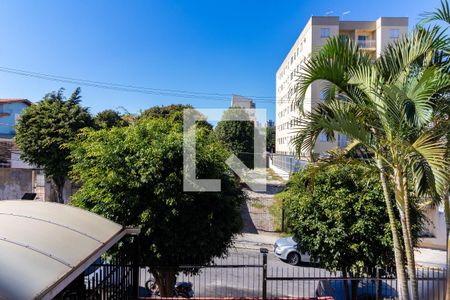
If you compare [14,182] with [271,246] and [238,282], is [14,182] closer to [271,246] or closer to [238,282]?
[238,282]

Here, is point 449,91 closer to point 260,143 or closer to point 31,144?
point 31,144

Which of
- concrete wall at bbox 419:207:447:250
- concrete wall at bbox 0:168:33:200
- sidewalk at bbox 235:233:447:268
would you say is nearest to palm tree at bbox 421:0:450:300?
sidewalk at bbox 235:233:447:268

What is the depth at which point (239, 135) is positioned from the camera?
25094mm

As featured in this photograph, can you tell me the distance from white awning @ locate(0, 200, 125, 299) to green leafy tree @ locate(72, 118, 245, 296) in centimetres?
106

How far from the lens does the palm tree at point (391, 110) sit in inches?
149

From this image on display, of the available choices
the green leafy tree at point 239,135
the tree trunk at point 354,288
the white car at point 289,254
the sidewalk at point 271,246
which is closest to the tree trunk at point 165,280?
the tree trunk at point 354,288

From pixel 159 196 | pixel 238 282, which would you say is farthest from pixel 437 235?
pixel 159 196

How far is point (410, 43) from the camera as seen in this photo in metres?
4.38

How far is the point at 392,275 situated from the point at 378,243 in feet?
2.29

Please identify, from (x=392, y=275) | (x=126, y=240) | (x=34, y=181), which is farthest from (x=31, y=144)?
(x=392, y=275)

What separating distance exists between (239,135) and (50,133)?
561 inches

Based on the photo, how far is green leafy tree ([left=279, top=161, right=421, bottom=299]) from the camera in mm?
5977

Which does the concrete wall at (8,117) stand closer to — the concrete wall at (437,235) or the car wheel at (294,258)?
the car wheel at (294,258)

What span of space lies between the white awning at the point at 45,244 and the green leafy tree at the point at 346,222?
3.76m
